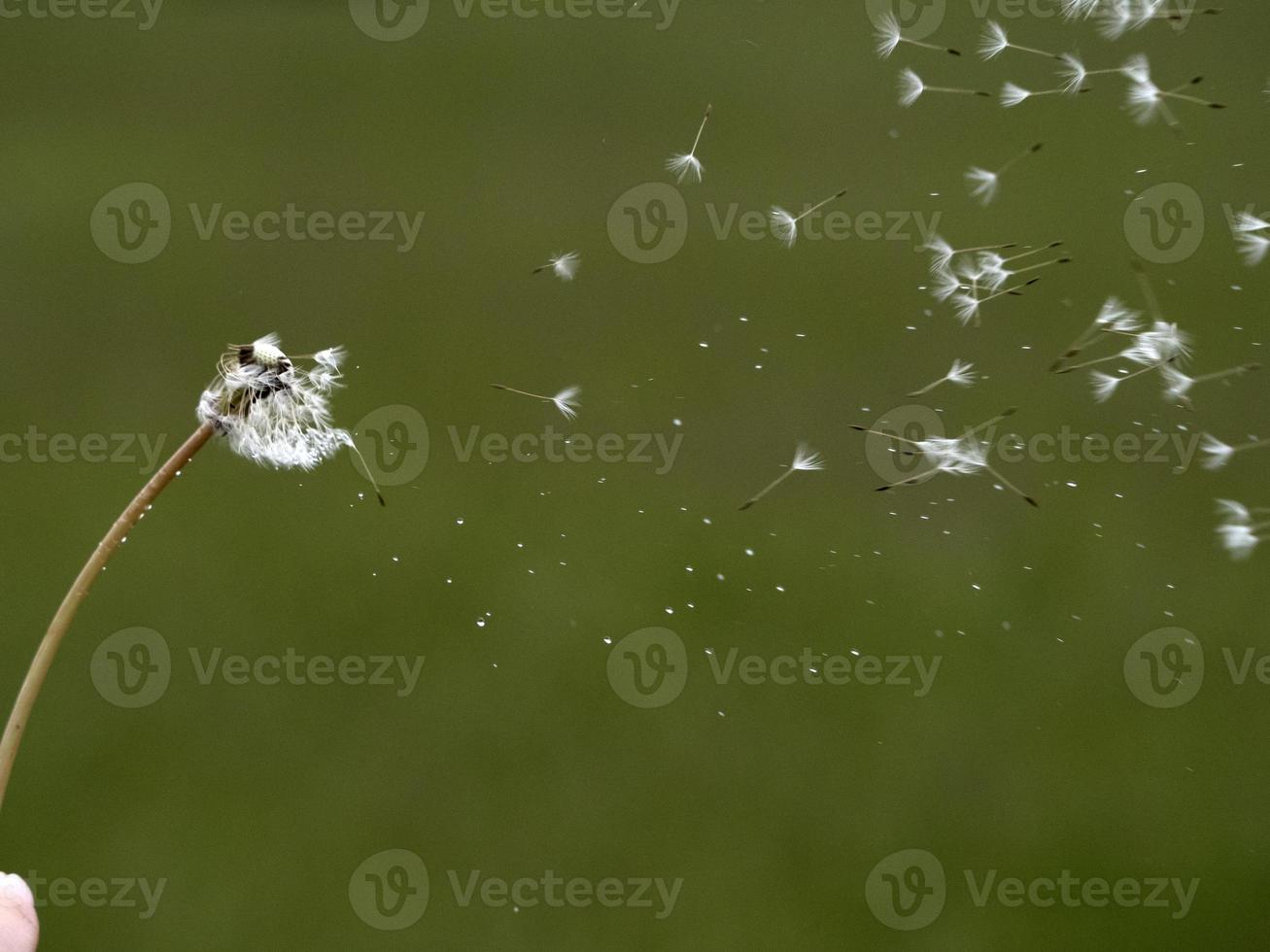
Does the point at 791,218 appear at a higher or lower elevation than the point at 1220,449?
higher

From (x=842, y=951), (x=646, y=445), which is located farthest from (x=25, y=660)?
(x=842, y=951)

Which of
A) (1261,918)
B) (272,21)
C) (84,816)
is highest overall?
(272,21)

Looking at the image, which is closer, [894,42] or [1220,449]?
[1220,449]

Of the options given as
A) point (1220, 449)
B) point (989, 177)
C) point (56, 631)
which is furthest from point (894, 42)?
point (56, 631)

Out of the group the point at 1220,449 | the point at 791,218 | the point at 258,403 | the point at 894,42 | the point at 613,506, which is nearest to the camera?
the point at 258,403

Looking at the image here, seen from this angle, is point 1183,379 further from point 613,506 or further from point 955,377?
point 613,506

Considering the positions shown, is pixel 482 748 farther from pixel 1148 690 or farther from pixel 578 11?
pixel 578 11

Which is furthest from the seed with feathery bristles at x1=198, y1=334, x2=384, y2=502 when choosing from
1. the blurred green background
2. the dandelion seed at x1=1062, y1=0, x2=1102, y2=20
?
the blurred green background

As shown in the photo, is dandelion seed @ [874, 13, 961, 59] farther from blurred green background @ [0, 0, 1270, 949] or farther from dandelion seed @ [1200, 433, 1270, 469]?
blurred green background @ [0, 0, 1270, 949]

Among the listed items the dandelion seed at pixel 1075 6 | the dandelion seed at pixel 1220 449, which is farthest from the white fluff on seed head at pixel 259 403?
the dandelion seed at pixel 1075 6
